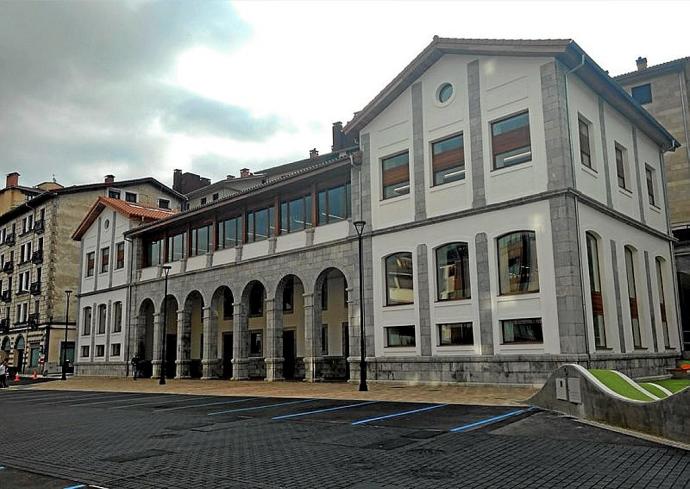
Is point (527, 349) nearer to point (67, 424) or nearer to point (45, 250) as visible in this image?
point (67, 424)

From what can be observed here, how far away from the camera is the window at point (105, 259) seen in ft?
136

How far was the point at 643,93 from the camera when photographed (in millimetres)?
33562

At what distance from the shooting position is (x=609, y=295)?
65.9 ft

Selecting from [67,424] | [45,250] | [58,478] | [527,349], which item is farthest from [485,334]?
[45,250]

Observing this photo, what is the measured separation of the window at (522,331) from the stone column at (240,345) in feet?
49.8

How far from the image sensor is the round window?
72.4 ft

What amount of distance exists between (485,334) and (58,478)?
47.4ft

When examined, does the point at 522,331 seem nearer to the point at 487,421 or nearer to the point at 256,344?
the point at 487,421

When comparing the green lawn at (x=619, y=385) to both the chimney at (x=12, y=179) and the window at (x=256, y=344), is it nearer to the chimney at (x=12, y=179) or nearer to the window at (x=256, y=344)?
the window at (x=256, y=344)

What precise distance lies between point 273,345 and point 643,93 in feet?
80.0

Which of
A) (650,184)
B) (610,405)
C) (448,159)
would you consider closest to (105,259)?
(448,159)

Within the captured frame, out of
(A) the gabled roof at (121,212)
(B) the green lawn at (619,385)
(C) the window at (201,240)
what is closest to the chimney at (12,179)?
(A) the gabled roof at (121,212)

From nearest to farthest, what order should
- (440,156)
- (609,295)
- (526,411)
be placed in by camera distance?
(526,411), (609,295), (440,156)

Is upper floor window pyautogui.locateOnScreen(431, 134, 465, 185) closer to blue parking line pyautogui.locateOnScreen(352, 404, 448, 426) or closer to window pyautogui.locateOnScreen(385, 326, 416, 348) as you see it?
window pyautogui.locateOnScreen(385, 326, 416, 348)
